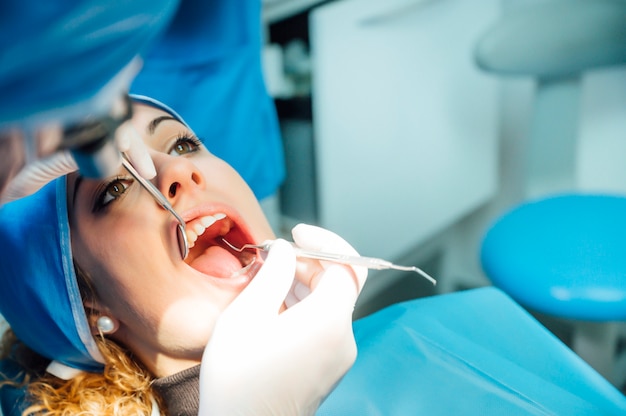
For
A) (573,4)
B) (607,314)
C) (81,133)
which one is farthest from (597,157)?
(81,133)

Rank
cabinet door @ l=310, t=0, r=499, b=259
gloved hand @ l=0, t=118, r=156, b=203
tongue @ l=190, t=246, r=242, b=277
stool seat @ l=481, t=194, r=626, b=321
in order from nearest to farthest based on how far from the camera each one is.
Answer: gloved hand @ l=0, t=118, r=156, b=203
tongue @ l=190, t=246, r=242, b=277
stool seat @ l=481, t=194, r=626, b=321
cabinet door @ l=310, t=0, r=499, b=259

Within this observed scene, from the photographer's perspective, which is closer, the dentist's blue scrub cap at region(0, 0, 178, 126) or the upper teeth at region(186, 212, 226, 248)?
the dentist's blue scrub cap at region(0, 0, 178, 126)

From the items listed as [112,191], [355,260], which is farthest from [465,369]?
[112,191]

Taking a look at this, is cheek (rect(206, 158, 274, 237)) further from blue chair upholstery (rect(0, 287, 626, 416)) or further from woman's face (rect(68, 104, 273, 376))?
blue chair upholstery (rect(0, 287, 626, 416))

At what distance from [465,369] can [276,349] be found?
1.37 ft

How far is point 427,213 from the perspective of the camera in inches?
61.4

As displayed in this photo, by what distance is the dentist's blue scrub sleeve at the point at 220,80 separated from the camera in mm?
1043

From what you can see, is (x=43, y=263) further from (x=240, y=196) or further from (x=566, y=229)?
(x=566, y=229)

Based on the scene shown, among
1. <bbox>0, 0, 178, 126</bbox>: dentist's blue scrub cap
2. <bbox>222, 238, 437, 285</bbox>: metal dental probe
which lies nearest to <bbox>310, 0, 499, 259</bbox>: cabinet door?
<bbox>222, 238, 437, 285</bbox>: metal dental probe

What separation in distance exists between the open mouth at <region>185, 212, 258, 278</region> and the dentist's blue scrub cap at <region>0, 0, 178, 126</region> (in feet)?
1.29

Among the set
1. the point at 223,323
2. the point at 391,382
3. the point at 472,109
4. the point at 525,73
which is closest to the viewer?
the point at 223,323

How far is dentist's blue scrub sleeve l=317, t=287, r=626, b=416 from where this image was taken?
2.59 ft

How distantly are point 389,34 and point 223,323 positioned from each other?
922 millimetres

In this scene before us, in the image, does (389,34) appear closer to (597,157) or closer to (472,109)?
(472,109)
